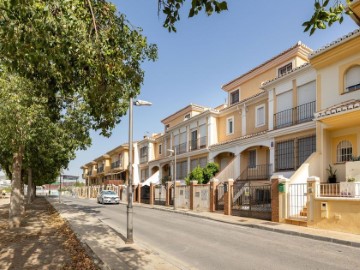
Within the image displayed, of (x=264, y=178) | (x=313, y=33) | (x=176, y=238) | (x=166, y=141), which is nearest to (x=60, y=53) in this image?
(x=313, y=33)

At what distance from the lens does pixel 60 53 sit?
5094 millimetres

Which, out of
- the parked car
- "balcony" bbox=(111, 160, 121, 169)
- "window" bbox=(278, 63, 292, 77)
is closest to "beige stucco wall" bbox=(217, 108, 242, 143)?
"window" bbox=(278, 63, 292, 77)

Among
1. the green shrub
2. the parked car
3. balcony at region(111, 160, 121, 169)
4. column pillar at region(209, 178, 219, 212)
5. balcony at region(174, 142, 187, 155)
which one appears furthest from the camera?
balcony at region(111, 160, 121, 169)

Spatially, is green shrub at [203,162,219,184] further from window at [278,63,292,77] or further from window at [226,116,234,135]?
window at [278,63,292,77]

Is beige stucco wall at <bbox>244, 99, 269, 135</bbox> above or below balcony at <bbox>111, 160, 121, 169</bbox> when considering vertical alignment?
above

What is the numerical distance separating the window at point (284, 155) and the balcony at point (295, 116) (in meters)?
1.24

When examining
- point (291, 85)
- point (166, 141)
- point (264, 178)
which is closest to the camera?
point (291, 85)

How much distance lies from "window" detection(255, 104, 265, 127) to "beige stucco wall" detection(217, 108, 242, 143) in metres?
2.60

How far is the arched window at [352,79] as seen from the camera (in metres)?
16.2

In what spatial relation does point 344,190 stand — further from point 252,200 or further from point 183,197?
point 183,197

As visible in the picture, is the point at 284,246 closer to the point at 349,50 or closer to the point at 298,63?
Answer: the point at 349,50

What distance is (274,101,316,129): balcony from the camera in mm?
19778

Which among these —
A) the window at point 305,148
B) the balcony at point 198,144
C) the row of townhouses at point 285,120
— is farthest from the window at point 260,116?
the balcony at point 198,144

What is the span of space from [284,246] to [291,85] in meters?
12.8
